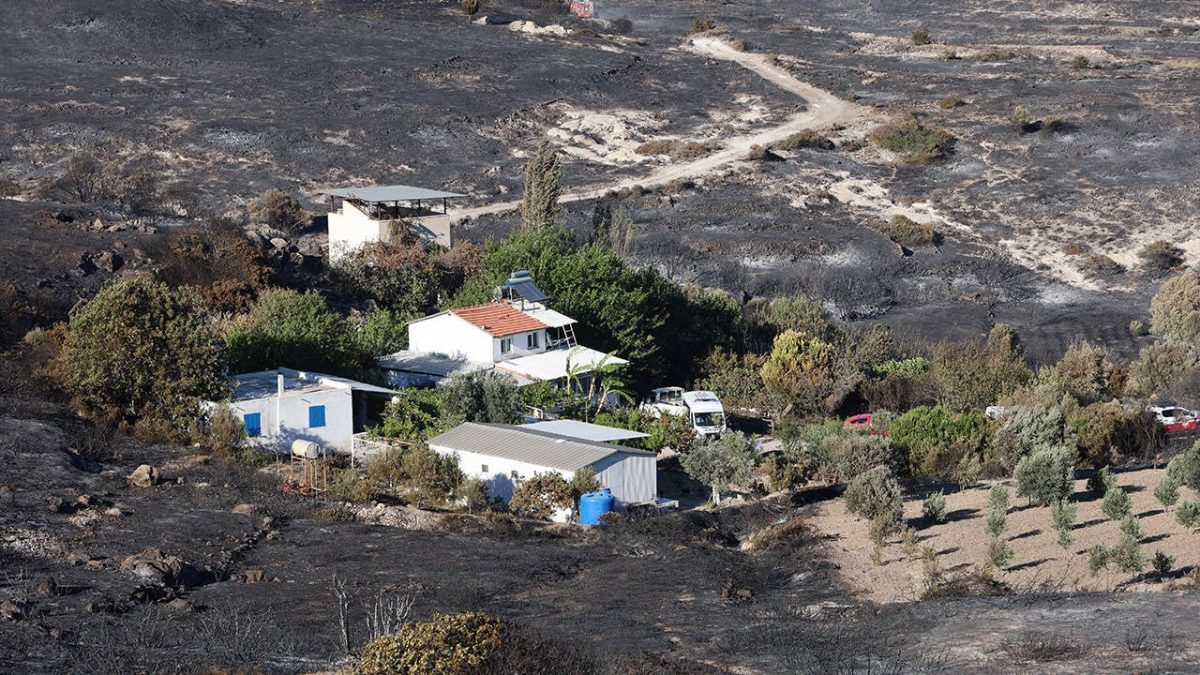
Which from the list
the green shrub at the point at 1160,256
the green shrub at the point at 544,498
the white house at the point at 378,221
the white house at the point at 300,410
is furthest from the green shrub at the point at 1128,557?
the green shrub at the point at 1160,256

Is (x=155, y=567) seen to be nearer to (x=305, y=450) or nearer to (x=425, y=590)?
(x=425, y=590)

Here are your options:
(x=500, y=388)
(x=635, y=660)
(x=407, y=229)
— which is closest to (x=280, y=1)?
(x=407, y=229)

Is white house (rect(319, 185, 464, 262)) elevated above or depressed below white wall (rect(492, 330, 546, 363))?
above

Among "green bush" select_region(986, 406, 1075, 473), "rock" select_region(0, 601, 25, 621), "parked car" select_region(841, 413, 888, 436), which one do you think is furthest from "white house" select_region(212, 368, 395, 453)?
"green bush" select_region(986, 406, 1075, 473)

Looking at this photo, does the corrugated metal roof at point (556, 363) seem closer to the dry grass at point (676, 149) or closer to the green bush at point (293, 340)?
the green bush at point (293, 340)

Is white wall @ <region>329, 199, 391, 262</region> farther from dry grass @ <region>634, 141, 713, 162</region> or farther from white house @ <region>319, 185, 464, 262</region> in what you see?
dry grass @ <region>634, 141, 713, 162</region>

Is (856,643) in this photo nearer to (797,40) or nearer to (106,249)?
(106,249)

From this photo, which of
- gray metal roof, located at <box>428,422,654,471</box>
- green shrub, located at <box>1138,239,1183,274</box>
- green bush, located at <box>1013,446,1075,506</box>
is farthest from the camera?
green shrub, located at <box>1138,239,1183,274</box>

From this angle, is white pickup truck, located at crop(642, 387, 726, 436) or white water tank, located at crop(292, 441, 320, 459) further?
white pickup truck, located at crop(642, 387, 726, 436)
